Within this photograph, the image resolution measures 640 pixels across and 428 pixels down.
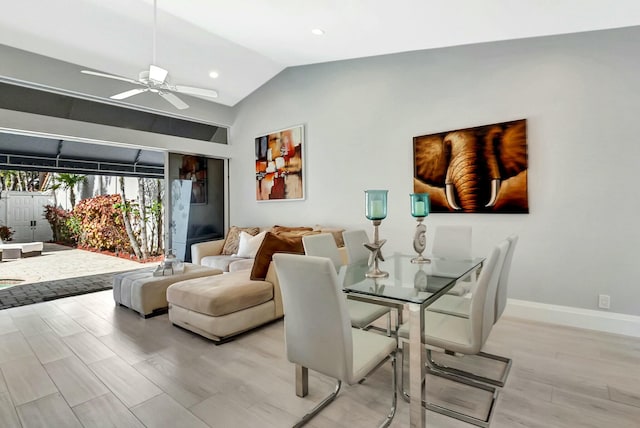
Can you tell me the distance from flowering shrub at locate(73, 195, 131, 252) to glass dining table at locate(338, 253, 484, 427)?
705 cm

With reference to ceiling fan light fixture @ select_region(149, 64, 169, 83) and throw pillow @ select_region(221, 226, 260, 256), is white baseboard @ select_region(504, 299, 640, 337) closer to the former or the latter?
throw pillow @ select_region(221, 226, 260, 256)

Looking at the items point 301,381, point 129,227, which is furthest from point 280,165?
point 129,227

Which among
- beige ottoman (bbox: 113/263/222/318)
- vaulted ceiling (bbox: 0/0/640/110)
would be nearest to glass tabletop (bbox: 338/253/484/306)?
vaulted ceiling (bbox: 0/0/640/110)

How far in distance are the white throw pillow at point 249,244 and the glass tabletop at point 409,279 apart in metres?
2.59

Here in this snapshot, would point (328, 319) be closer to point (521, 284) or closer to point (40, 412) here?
point (40, 412)

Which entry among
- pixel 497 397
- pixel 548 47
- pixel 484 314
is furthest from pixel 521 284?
pixel 548 47

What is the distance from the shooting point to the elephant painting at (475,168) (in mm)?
3125

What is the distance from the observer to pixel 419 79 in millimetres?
3734

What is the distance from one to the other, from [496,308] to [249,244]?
3585mm

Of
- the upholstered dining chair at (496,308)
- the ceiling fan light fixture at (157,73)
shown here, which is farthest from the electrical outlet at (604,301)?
Answer: the ceiling fan light fixture at (157,73)

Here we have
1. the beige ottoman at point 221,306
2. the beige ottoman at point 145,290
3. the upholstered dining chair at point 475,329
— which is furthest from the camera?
the beige ottoman at point 145,290

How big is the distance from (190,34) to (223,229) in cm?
347

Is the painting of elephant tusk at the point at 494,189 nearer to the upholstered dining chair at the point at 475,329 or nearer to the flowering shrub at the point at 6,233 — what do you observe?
the upholstered dining chair at the point at 475,329

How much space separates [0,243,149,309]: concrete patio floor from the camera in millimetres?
4293
